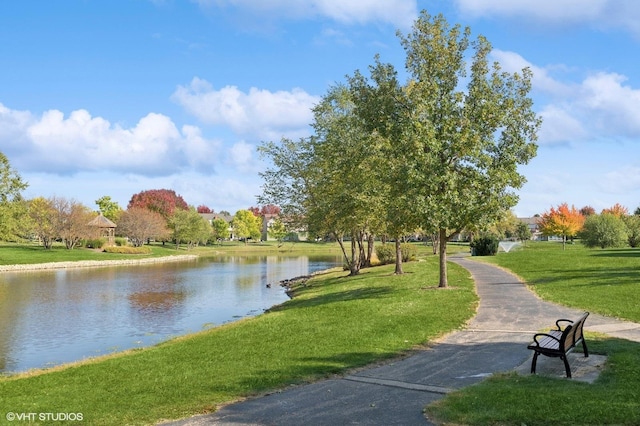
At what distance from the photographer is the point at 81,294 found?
39.1m

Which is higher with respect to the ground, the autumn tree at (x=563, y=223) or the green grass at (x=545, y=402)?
the autumn tree at (x=563, y=223)

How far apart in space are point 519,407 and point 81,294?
37346 millimetres

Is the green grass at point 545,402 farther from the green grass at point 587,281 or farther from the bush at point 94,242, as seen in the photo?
the bush at point 94,242

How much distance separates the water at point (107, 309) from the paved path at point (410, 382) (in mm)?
12632

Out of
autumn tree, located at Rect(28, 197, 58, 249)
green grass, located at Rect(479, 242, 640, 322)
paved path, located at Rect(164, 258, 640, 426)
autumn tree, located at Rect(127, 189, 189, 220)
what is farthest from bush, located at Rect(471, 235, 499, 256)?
autumn tree, located at Rect(127, 189, 189, 220)

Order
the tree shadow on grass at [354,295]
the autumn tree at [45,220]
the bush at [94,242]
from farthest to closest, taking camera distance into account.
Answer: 1. the bush at [94,242]
2. the autumn tree at [45,220]
3. the tree shadow on grass at [354,295]

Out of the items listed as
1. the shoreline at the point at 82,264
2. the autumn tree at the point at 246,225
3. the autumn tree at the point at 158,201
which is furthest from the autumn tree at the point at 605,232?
the autumn tree at the point at 246,225

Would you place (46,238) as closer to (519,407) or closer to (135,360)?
(135,360)

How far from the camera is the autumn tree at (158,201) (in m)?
129

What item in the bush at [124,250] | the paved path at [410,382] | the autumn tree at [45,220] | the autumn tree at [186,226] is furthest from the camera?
the autumn tree at [186,226]

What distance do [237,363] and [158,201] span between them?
125 metres

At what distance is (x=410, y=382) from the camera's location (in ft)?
33.4

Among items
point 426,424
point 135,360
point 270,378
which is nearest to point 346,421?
point 426,424

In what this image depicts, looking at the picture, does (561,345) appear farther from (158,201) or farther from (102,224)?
(158,201)
